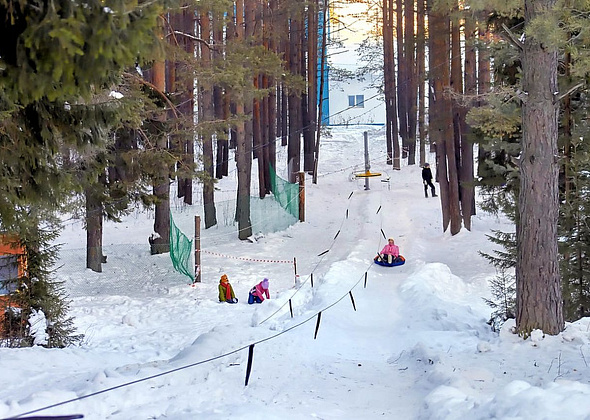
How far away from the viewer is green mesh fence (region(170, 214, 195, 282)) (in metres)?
16.8

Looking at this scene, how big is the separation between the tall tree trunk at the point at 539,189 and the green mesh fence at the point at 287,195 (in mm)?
16437

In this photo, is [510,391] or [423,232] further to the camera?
[423,232]

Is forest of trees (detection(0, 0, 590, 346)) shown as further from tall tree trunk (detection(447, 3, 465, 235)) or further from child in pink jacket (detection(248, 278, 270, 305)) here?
child in pink jacket (detection(248, 278, 270, 305))

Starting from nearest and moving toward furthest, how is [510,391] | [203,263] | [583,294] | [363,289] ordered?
[510,391] < [583,294] < [363,289] < [203,263]

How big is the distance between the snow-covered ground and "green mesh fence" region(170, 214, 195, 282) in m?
0.34

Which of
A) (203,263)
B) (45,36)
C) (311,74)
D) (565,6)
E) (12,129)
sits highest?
(311,74)

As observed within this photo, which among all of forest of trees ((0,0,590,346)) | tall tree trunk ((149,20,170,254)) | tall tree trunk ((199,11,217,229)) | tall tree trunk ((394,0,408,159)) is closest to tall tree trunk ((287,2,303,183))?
forest of trees ((0,0,590,346))

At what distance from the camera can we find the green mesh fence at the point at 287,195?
24328mm

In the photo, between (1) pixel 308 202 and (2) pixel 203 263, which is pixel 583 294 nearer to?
(2) pixel 203 263

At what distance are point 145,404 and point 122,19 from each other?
3757 mm

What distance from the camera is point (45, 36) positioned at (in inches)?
130

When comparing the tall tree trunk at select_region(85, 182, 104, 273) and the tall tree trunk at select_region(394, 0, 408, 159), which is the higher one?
the tall tree trunk at select_region(394, 0, 408, 159)

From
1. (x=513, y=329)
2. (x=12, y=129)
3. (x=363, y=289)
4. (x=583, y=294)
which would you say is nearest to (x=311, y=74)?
(x=363, y=289)

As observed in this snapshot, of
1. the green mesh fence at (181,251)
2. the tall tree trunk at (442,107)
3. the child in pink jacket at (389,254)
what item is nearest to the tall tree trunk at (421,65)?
the tall tree trunk at (442,107)
